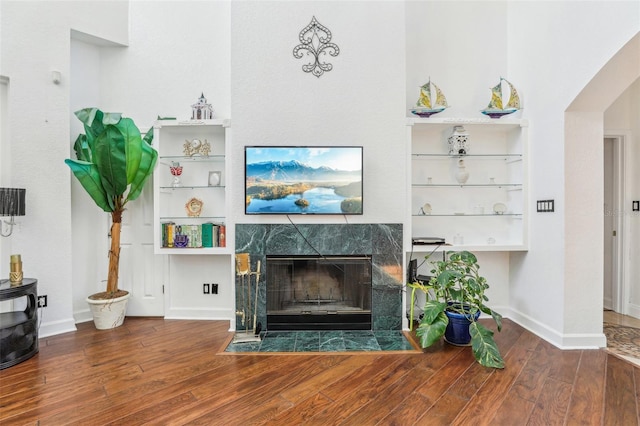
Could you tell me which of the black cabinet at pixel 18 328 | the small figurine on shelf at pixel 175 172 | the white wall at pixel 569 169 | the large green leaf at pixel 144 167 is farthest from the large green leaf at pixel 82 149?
the white wall at pixel 569 169

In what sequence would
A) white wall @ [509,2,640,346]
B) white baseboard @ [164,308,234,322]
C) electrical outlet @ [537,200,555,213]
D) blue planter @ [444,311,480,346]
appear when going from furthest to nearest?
white baseboard @ [164,308,234,322] → electrical outlet @ [537,200,555,213] → blue planter @ [444,311,480,346] → white wall @ [509,2,640,346]

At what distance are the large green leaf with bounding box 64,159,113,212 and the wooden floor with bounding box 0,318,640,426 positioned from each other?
4.69 feet

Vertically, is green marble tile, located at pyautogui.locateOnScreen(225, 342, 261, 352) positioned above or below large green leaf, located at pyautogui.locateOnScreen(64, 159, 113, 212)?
below

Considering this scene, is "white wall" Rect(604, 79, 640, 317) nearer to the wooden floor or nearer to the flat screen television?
the wooden floor

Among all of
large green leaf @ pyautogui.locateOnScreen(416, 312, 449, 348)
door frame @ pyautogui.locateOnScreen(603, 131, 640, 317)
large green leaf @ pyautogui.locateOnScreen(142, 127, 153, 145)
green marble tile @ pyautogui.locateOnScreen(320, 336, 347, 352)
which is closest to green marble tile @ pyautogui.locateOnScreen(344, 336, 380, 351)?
green marble tile @ pyautogui.locateOnScreen(320, 336, 347, 352)

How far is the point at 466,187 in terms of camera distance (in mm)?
3523

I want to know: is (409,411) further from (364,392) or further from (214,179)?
(214,179)

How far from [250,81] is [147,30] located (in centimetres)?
159

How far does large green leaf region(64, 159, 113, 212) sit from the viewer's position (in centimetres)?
292

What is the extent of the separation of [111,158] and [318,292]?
2.51 meters

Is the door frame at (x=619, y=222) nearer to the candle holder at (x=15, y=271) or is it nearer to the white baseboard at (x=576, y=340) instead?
the white baseboard at (x=576, y=340)

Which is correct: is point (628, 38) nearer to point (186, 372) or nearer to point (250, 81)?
point (250, 81)

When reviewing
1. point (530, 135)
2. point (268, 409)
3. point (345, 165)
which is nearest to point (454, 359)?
point (268, 409)

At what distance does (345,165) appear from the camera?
120 inches
